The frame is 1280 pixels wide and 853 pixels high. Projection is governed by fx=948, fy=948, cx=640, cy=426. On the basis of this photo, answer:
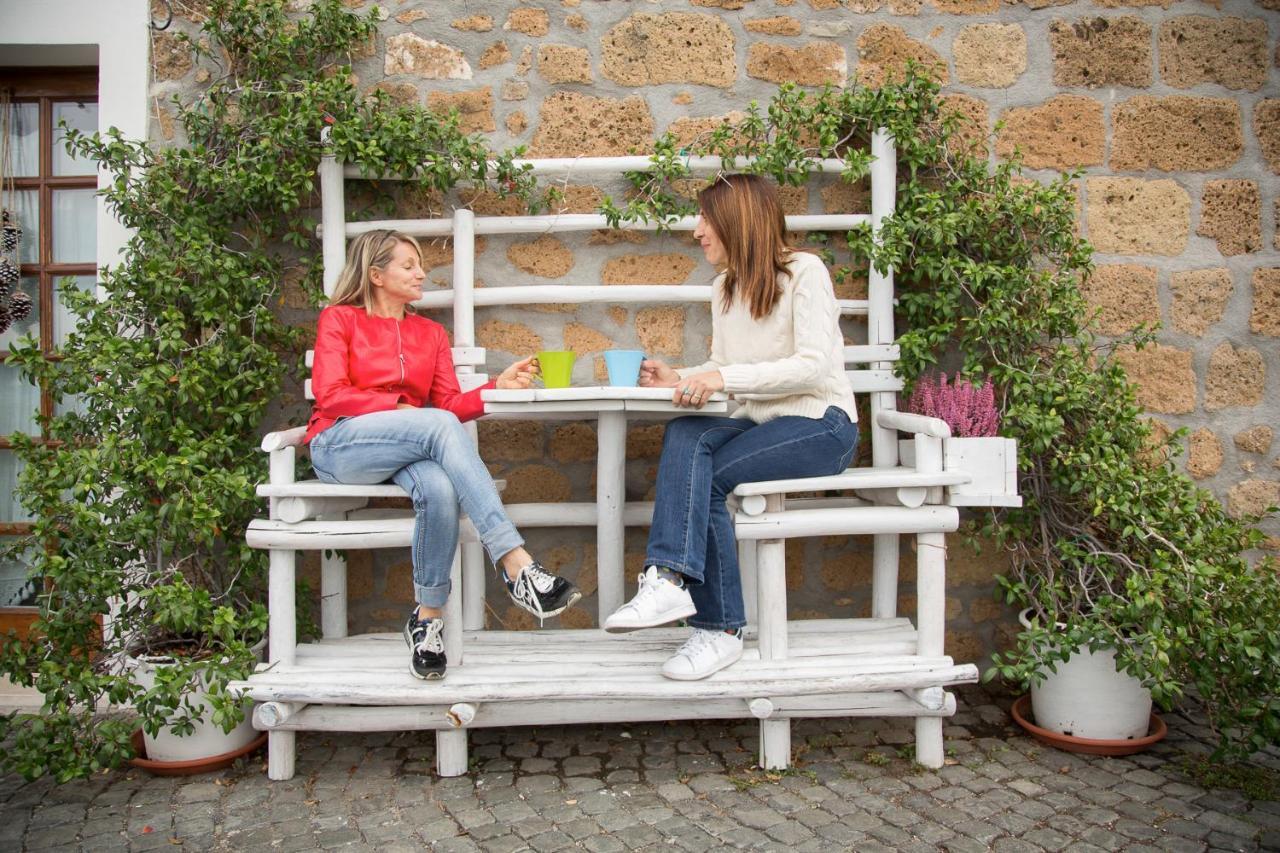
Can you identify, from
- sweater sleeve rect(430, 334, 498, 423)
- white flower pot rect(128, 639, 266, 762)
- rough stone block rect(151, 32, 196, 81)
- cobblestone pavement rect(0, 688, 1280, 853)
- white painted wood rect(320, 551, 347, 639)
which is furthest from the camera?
rough stone block rect(151, 32, 196, 81)

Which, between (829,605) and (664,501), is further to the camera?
(829,605)

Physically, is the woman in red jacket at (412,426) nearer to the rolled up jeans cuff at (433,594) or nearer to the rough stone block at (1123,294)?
the rolled up jeans cuff at (433,594)

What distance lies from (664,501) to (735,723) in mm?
871

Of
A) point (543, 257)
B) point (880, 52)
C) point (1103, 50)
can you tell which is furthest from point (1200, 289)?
point (543, 257)

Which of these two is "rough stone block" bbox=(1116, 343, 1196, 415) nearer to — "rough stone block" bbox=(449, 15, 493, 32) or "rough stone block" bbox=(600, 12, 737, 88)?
"rough stone block" bbox=(600, 12, 737, 88)

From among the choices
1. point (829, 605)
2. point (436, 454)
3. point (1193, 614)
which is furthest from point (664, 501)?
point (1193, 614)

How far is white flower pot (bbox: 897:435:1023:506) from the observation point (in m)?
2.73

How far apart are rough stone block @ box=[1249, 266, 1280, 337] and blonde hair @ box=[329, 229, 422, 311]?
2.91 m

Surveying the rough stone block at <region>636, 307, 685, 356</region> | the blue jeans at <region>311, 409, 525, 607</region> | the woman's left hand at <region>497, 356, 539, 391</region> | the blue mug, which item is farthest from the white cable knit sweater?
the blue jeans at <region>311, 409, 525, 607</region>

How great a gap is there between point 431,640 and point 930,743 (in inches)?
56.1

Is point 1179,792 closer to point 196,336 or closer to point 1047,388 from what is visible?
point 1047,388

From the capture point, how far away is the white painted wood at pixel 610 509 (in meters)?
2.85

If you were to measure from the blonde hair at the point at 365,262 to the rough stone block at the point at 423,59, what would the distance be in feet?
2.36

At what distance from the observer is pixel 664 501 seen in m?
2.60
